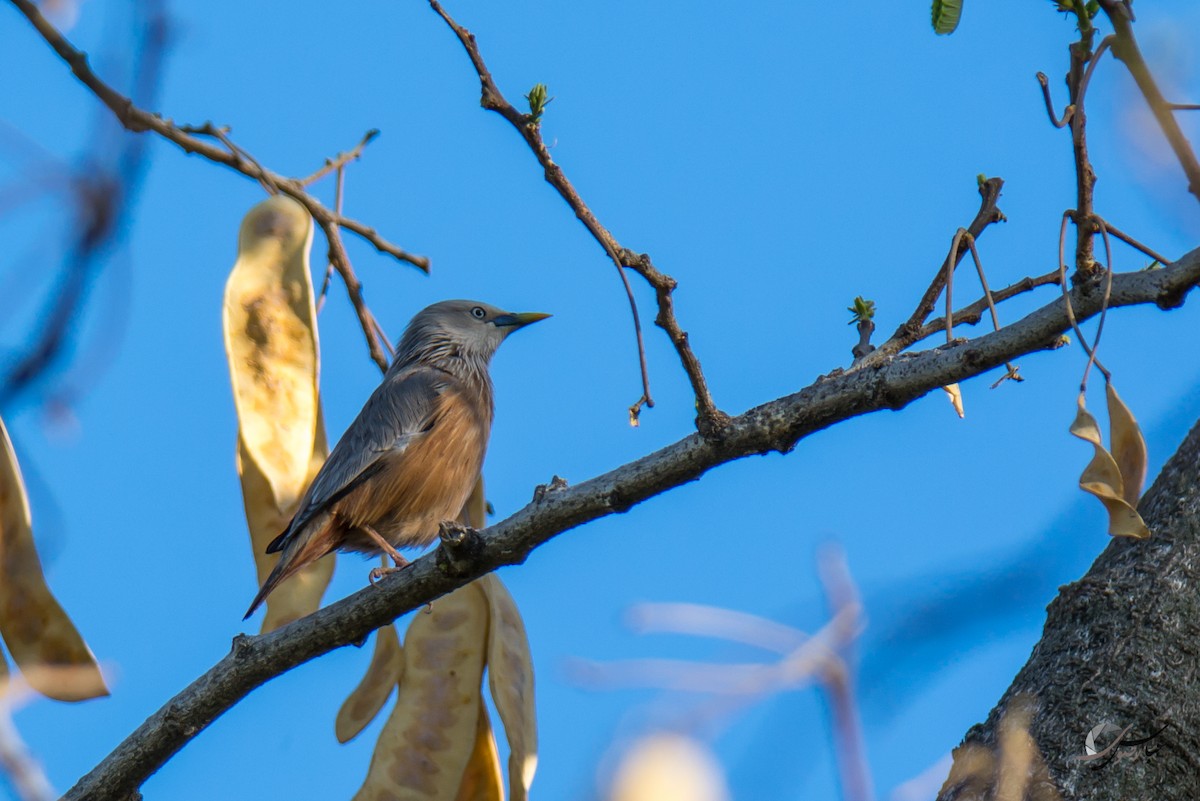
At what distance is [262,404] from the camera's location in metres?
4.29

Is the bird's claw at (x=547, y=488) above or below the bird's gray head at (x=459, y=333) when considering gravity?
below

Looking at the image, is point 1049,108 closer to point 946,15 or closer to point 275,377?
point 946,15

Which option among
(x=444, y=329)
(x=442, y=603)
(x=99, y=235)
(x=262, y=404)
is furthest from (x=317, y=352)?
(x=444, y=329)

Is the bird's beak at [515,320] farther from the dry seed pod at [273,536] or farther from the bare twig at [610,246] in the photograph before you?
the bare twig at [610,246]

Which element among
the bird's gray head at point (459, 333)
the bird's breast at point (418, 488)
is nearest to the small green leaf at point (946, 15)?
the bird's breast at point (418, 488)

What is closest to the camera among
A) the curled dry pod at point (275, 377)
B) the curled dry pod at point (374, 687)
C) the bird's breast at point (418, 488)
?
the curled dry pod at point (374, 687)

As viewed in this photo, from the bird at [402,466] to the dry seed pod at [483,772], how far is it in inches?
47.8

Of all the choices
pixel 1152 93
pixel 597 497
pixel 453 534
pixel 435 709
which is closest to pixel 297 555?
pixel 435 709

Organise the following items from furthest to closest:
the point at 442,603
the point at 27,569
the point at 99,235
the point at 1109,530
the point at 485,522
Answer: the point at 485,522, the point at 442,603, the point at 27,569, the point at 1109,530, the point at 99,235

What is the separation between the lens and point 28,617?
3656 millimetres

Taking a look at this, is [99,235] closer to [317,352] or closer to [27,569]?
[27,569]

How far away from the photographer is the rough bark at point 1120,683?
9.32 ft

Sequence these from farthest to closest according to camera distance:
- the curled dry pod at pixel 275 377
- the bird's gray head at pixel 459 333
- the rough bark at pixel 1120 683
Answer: the bird's gray head at pixel 459 333 < the curled dry pod at pixel 275 377 < the rough bark at pixel 1120 683

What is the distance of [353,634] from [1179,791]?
7.01ft
